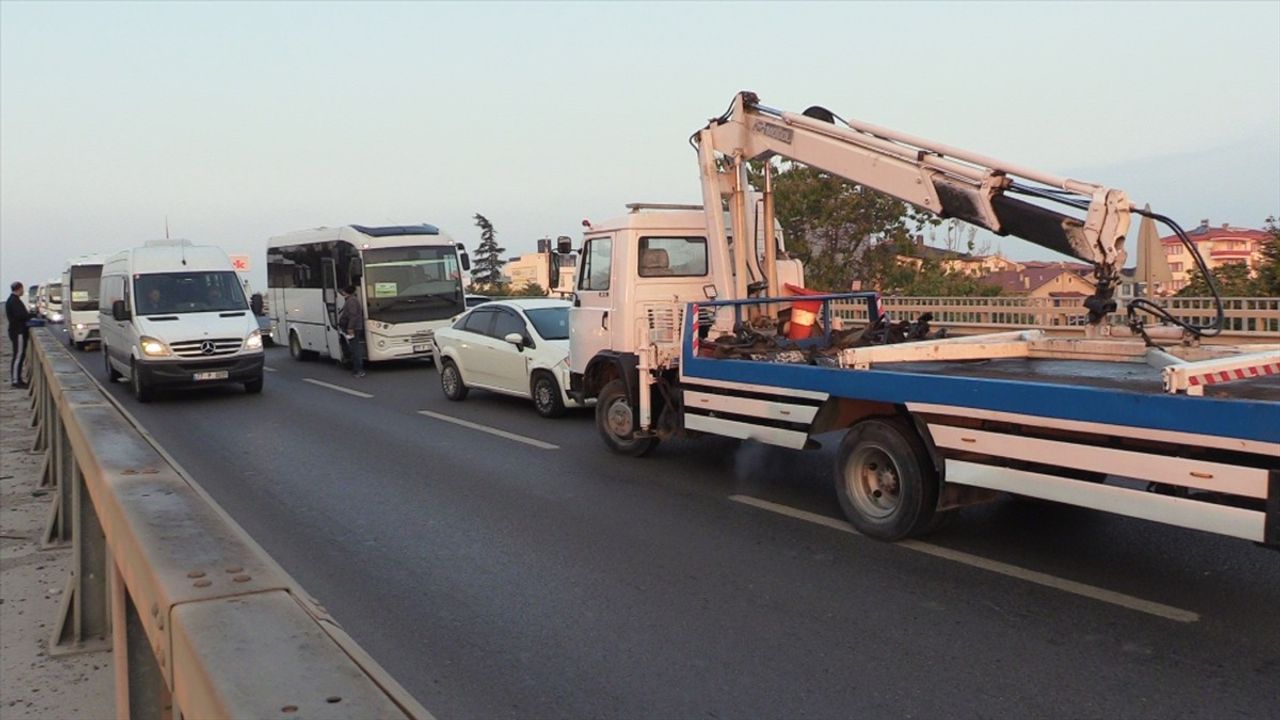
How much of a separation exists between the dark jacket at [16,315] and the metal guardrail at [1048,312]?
14.8 meters

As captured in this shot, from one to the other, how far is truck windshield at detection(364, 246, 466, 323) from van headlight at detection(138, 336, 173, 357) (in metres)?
4.86

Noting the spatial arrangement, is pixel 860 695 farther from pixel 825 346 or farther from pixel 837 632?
pixel 825 346

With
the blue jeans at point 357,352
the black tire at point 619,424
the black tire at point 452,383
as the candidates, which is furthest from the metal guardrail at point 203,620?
the blue jeans at point 357,352

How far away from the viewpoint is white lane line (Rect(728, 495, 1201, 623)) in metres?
5.62

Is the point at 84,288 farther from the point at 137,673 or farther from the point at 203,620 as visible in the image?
the point at 203,620

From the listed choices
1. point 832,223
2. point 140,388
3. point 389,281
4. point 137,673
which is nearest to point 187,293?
point 140,388

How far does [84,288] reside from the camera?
30.9 metres

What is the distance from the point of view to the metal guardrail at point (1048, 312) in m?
16.4

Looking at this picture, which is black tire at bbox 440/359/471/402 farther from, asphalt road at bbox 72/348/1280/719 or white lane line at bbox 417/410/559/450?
asphalt road at bbox 72/348/1280/719

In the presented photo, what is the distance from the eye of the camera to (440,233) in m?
21.9

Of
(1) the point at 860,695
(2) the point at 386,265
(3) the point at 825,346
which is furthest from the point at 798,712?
(2) the point at 386,265

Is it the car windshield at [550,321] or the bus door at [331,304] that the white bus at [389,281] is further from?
the car windshield at [550,321]

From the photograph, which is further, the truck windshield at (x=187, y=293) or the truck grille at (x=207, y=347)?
the truck windshield at (x=187, y=293)

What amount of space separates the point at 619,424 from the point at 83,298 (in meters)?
26.0
